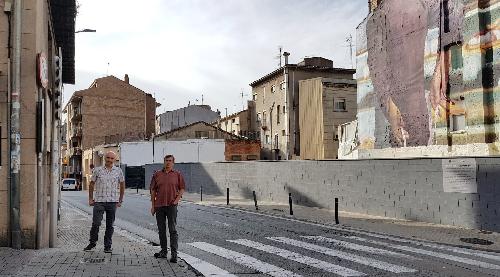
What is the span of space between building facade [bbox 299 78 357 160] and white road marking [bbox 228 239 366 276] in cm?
3468

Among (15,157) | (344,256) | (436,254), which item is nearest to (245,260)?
(344,256)

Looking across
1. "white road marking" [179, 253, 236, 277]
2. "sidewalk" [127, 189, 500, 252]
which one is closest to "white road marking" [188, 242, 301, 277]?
"white road marking" [179, 253, 236, 277]

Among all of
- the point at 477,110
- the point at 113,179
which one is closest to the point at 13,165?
the point at 113,179

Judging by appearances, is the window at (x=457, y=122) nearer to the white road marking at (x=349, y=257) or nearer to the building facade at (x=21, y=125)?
the white road marking at (x=349, y=257)

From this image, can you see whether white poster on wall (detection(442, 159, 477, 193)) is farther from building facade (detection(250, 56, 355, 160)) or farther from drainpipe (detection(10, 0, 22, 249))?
building facade (detection(250, 56, 355, 160))

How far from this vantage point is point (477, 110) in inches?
781

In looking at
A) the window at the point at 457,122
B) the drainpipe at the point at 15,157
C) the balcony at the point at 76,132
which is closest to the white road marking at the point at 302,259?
the drainpipe at the point at 15,157

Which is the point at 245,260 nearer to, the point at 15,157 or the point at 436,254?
the point at 436,254

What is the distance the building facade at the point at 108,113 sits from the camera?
65250 mm

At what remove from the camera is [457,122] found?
21.3 m

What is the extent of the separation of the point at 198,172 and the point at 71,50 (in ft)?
66.6

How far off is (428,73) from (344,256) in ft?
52.5

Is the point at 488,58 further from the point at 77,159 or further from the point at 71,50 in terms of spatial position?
the point at 77,159

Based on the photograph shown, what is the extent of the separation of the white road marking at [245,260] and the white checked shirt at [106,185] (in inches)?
98.0
